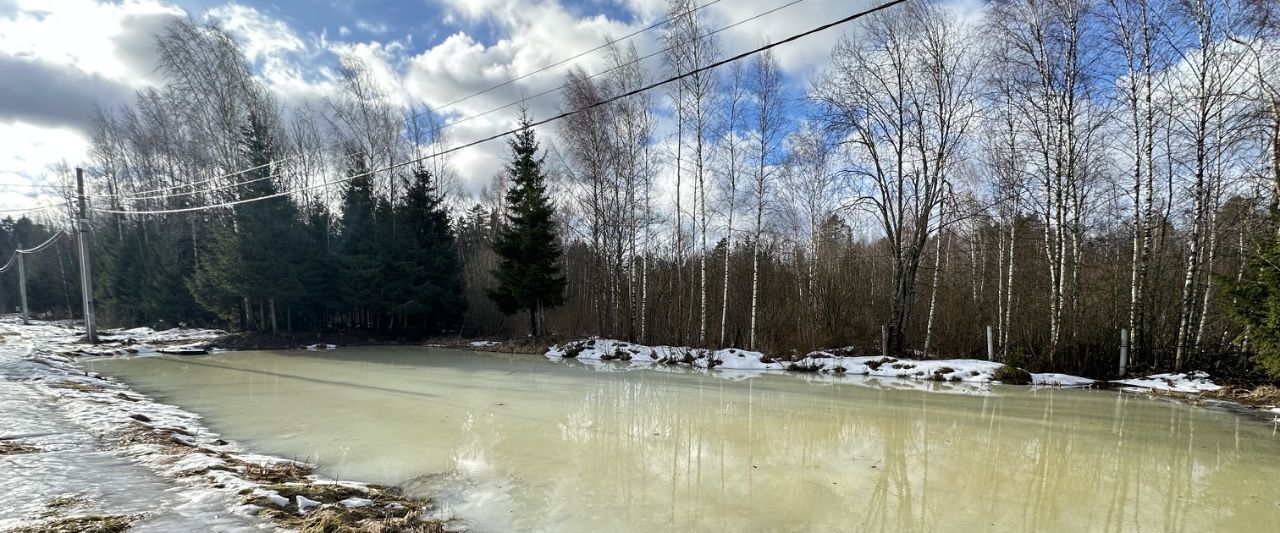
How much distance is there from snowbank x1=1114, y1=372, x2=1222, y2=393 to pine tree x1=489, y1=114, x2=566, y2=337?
1736 centimetres

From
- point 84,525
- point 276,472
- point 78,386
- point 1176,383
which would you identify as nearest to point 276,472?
point 276,472

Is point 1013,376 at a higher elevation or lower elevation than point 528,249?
lower

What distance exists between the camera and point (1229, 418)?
24.6ft

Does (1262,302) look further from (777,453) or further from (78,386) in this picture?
(78,386)

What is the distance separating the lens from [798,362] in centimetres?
1375

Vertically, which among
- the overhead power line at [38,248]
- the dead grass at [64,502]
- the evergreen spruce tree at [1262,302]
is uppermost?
the overhead power line at [38,248]

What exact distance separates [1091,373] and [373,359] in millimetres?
20598

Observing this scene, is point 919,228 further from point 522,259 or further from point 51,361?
A: point 51,361

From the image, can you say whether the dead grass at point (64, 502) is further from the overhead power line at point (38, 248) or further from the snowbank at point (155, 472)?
the overhead power line at point (38, 248)

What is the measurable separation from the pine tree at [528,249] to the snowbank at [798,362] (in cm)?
283

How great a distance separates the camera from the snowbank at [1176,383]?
9508 mm

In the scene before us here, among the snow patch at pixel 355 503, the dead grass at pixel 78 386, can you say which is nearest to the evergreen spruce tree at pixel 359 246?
the dead grass at pixel 78 386

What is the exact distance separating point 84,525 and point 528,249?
699 inches

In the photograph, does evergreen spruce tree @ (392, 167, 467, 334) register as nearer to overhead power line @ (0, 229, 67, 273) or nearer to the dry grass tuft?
overhead power line @ (0, 229, 67, 273)
